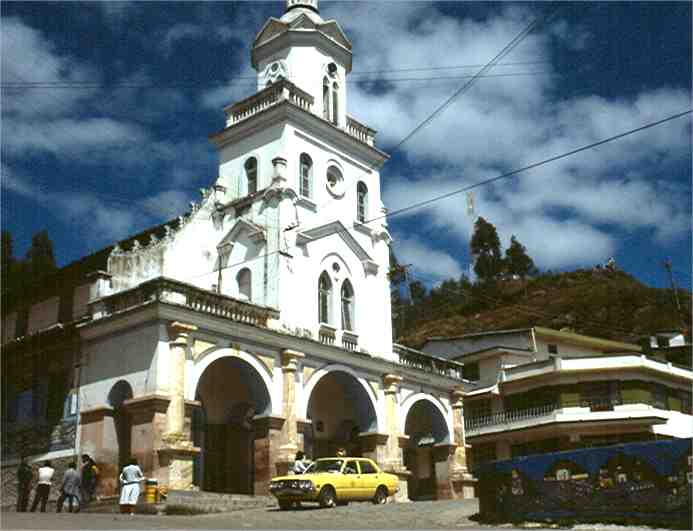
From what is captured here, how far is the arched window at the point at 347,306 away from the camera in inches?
1294

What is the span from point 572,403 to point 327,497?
74.8 feet

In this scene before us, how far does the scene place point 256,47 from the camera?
3603 centimetres

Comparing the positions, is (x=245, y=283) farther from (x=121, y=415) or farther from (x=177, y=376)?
(x=121, y=415)

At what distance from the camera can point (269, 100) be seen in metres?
33.0

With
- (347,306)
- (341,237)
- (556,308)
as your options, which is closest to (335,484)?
(347,306)

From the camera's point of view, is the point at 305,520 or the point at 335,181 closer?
the point at 305,520

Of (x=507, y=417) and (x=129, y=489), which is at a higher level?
(x=507, y=417)

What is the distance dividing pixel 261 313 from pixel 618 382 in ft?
72.2

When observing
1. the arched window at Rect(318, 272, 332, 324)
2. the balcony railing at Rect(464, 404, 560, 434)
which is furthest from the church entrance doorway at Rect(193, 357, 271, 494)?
the balcony railing at Rect(464, 404, 560, 434)

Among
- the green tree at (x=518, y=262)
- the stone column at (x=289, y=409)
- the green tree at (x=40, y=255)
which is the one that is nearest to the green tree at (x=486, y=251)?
the green tree at (x=518, y=262)

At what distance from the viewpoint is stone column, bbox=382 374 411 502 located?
102ft

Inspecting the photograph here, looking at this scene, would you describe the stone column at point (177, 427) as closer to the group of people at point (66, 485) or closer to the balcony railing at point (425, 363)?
the group of people at point (66, 485)

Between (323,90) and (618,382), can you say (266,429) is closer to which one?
(323,90)

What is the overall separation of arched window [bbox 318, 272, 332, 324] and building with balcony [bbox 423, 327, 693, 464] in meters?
15.5
